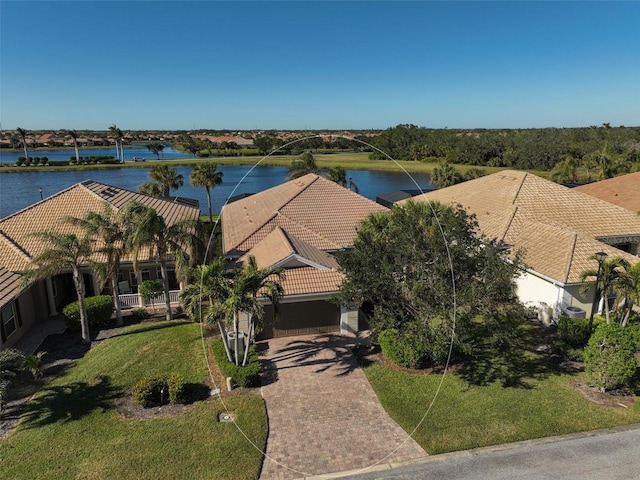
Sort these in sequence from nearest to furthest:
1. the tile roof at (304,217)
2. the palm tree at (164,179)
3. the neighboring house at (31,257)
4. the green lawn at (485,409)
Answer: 1. the green lawn at (485,409)
2. the neighboring house at (31,257)
3. the tile roof at (304,217)
4. the palm tree at (164,179)

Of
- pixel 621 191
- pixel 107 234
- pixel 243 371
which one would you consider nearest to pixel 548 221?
pixel 621 191

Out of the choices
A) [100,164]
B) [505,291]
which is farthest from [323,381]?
[100,164]

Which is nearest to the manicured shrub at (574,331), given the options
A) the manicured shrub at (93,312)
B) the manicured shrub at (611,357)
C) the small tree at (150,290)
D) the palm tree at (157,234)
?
the manicured shrub at (611,357)

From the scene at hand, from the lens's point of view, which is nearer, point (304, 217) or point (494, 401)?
point (494, 401)

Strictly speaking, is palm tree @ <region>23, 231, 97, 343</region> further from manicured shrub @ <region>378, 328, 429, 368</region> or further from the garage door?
manicured shrub @ <region>378, 328, 429, 368</region>

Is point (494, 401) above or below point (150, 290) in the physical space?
below

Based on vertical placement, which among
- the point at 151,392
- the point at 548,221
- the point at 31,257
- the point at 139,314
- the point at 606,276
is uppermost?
the point at 548,221

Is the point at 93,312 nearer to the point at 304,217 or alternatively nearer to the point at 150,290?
the point at 150,290

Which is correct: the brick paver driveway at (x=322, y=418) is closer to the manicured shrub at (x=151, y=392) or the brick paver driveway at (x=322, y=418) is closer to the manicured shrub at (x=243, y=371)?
the manicured shrub at (x=243, y=371)
